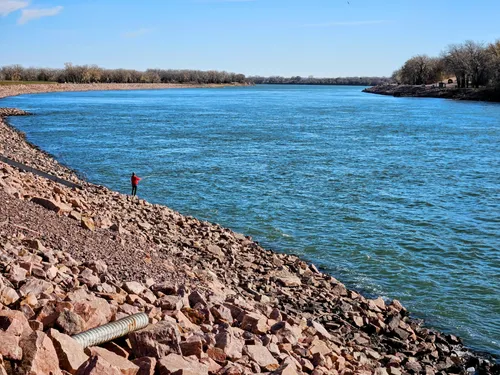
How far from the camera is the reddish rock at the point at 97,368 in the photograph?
6.07m

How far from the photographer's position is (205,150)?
1564 inches

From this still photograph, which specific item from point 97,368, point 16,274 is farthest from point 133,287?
point 97,368

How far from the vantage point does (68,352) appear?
20.6 ft

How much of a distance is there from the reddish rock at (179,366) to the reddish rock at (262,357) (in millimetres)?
1085

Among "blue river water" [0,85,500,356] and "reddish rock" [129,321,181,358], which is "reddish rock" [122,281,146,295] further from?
"blue river water" [0,85,500,356]

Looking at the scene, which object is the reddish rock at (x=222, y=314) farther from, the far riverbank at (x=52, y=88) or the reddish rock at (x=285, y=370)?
the far riverbank at (x=52, y=88)

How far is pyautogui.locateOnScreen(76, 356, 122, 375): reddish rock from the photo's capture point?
607 cm

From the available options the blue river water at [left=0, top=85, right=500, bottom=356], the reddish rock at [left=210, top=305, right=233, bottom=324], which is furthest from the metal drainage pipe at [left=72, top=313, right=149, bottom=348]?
the blue river water at [left=0, top=85, right=500, bottom=356]

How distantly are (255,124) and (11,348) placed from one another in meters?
53.8

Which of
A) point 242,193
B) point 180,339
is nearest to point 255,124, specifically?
point 242,193

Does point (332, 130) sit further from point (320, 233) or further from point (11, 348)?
point (11, 348)

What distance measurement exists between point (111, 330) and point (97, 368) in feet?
4.22

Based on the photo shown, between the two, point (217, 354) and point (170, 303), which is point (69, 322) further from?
point (170, 303)

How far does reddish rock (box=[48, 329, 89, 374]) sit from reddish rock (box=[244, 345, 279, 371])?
8.06ft
